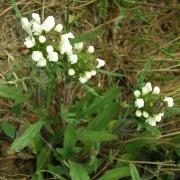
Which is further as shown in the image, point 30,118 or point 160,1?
point 160,1

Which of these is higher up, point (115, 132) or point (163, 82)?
point (163, 82)

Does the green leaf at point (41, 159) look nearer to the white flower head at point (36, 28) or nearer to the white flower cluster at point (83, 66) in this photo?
the white flower cluster at point (83, 66)

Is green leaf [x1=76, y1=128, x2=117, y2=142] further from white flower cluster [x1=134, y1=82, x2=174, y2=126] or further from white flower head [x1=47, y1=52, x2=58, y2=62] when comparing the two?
white flower head [x1=47, y1=52, x2=58, y2=62]

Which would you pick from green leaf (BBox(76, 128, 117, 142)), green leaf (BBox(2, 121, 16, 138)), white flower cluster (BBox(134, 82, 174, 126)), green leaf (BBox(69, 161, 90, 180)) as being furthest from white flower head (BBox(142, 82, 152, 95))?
green leaf (BBox(2, 121, 16, 138))

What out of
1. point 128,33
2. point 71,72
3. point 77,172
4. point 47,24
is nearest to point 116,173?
point 77,172

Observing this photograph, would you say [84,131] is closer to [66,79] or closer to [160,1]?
[66,79]

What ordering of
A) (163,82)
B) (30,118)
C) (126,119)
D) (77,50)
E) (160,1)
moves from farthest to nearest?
1. (160,1)
2. (163,82)
3. (30,118)
4. (126,119)
5. (77,50)

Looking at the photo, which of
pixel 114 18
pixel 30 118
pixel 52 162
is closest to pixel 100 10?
pixel 114 18
